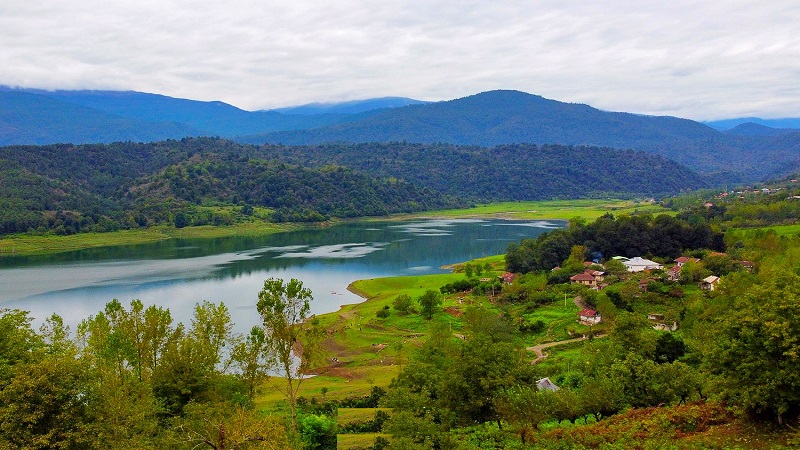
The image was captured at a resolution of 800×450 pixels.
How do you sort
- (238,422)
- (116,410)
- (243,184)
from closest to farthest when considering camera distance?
1. (238,422)
2. (116,410)
3. (243,184)

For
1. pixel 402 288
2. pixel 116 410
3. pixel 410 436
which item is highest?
pixel 116 410

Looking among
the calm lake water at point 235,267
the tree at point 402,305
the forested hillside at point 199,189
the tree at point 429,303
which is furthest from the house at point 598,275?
the forested hillside at point 199,189

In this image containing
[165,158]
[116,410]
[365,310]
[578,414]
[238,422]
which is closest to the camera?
[238,422]

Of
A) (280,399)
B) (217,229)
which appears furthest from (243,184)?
(280,399)

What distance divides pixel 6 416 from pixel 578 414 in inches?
534

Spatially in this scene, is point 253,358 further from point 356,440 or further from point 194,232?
point 194,232

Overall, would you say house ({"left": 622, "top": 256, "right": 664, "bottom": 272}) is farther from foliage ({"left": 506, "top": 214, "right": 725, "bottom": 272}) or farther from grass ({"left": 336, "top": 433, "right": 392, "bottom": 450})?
grass ({"left": 336, "top": 433, "right": 392, "bottom": 450})

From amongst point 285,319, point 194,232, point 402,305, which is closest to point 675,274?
point 402,305

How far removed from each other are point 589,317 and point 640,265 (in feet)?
54.4

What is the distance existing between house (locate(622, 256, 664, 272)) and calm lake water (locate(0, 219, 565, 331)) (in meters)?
22.2

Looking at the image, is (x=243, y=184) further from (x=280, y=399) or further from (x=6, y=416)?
(x=6, y=416)

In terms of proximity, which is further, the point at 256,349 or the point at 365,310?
the point at 365,310

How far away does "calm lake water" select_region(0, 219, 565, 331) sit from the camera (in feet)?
170

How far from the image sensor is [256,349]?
1823cm
